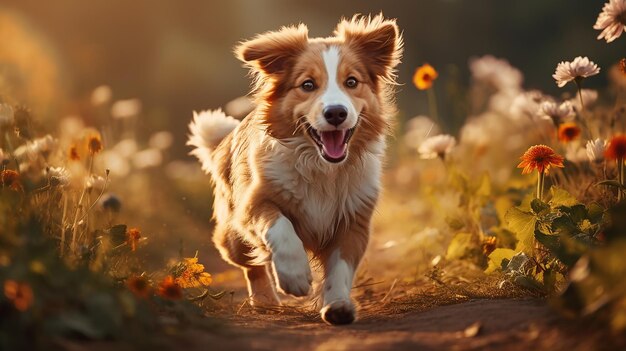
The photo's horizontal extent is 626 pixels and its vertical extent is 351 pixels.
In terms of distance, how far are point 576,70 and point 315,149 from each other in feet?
5.10

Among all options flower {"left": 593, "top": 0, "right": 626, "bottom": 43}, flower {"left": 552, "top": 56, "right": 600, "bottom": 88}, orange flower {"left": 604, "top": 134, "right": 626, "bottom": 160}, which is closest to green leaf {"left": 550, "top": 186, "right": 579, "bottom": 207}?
orange flower {"left": 604, "top": 134, "right": 626, "bottom": 160}

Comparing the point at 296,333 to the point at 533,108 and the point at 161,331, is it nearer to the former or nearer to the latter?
the point at 161,331

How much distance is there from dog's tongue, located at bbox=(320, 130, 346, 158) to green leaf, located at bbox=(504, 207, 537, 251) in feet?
3.30

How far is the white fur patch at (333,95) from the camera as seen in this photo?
4.30 m

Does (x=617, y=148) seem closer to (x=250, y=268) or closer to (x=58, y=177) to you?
(x=250, y=268)

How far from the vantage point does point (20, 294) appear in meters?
2.57

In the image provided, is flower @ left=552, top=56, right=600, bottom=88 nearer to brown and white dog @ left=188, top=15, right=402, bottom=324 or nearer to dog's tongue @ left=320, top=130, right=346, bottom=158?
brown and white dog @ left=188, top=15, right=402, bottom=324

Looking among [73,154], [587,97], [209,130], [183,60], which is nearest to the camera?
[73,154]

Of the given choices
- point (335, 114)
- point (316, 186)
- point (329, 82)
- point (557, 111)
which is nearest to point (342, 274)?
point (316, 186)

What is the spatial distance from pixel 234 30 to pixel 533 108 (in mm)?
10188

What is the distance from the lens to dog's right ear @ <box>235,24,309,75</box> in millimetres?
4816

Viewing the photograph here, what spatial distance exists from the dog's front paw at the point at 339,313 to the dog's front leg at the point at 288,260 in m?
0.15

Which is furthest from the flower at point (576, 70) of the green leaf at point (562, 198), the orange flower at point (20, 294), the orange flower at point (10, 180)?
the orange flower at point (20, 294)

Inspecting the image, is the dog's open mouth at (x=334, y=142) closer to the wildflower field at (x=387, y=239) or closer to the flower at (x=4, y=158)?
the wildflower field at (x=387, y=239)
